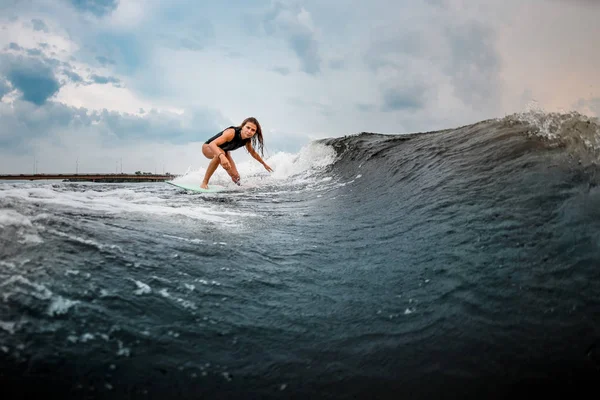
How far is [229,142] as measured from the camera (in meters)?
9.70

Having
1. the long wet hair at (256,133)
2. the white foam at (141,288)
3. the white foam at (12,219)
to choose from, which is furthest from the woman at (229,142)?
the white foam at (141,288)

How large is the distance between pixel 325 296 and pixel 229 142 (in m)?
7.32

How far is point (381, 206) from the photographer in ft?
19.7

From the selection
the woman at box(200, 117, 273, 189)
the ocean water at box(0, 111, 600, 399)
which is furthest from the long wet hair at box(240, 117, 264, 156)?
the ocean water at box(0, 111, 600, 399)

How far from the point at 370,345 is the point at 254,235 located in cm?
259

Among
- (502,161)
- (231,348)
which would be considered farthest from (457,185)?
(231,348)

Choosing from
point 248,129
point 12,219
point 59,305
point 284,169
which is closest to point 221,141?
point 248,129

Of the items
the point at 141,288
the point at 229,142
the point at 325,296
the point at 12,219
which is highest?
the point at 229,142

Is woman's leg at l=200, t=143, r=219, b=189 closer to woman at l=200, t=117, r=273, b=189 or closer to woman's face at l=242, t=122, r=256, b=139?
woman at l=200, t=117, r=273, b=189

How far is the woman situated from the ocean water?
14.2ft

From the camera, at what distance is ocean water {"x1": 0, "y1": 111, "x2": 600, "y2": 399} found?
1.96m

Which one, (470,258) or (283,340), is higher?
(470,258)

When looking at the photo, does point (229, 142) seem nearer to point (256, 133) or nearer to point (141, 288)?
point (256, 133)

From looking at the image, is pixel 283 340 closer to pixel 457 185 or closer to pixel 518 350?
pixel 518 350
